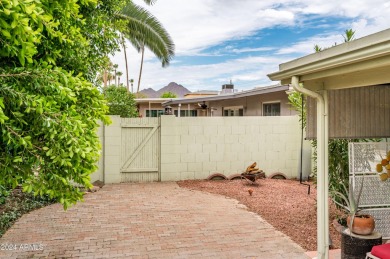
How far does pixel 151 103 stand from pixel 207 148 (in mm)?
14144

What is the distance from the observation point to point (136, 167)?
9.58m

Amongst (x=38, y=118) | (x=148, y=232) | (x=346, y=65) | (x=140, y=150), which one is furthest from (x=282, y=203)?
(x=38, y=118)

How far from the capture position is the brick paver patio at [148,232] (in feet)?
15.3

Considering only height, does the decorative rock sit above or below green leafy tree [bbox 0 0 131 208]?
below

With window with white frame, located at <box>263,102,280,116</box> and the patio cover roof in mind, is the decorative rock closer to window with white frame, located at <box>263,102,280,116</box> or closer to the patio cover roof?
window with white frame, located at <box>263,102,280,116</box>

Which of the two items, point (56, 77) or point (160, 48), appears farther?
point (160, 48)

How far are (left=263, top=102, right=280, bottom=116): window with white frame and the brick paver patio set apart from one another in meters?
5.69

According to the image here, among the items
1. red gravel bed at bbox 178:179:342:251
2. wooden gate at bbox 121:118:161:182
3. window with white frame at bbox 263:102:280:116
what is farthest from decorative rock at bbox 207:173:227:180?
window with white frame at bbox 263:102:280:116

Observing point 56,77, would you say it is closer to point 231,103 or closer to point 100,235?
point 100,235

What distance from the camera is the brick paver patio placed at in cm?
465

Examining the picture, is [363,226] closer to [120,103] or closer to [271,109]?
[271,109]

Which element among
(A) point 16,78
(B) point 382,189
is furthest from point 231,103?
(A) point 16,78

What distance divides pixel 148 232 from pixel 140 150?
4319mm

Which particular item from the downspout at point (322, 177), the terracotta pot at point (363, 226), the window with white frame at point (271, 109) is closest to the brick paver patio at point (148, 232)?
the downspout at point (322, 177)
